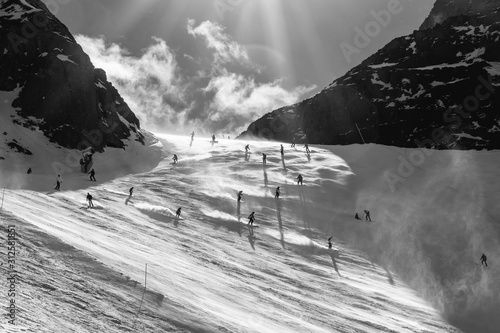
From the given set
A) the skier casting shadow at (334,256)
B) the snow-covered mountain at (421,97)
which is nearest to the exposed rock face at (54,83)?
the skier casting shadow at (334,256)

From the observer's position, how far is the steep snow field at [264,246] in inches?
558

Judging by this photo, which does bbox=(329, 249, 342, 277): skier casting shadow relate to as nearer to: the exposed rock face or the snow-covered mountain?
the exposed rock face

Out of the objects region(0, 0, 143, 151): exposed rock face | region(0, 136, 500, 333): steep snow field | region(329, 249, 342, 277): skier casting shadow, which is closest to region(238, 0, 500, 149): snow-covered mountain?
region(0, 136, 500, 333): steep snow field

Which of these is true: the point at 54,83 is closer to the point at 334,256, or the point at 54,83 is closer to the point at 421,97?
the point at 334,256

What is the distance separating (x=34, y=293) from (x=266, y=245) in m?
20.0

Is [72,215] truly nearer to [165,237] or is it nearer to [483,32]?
[165,237]

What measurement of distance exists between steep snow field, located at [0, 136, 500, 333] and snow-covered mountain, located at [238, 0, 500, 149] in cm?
Result: 6696

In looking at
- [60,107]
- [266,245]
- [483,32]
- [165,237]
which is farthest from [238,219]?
[483,32]

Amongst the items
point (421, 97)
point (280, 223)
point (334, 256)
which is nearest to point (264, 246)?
point (334, 256)

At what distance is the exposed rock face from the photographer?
6228 cm

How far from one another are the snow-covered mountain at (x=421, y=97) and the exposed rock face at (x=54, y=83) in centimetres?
8162

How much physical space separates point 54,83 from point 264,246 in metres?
51.0

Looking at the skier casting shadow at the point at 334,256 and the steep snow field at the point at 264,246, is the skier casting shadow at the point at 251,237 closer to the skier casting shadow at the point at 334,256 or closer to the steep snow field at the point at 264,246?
the steep snow field at the point at 264,246

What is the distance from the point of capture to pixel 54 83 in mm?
66250
